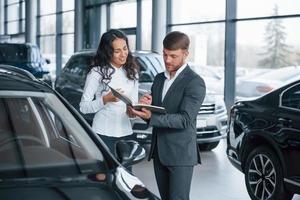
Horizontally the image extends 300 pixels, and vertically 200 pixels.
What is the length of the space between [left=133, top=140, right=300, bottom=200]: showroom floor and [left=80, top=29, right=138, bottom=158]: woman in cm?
214

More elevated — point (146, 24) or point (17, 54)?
point (146, 24)

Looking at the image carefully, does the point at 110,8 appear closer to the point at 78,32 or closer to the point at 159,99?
the point at 78,32

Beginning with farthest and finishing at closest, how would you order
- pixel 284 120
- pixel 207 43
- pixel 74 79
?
pixel 207 43, pixel 74 79, pixel 284 120

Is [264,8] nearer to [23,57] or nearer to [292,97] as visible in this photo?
[23,57]

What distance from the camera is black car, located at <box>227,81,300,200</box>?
476cm

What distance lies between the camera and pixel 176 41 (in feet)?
10.1

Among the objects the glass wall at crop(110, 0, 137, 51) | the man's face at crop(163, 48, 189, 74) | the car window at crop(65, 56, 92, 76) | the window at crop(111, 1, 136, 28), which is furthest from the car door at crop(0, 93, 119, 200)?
the window at crop(111, 1, 136, 28)

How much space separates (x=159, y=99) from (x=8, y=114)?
3.06ft

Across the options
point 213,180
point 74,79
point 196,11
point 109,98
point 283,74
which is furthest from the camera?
point 196,11

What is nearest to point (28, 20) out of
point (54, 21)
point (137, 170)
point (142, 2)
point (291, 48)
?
point (54, 21)

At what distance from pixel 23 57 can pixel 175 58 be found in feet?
39.8

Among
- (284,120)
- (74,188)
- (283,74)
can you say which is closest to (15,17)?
(283,74)

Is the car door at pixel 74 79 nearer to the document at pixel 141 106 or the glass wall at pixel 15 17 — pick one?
the document at pixel 141 106

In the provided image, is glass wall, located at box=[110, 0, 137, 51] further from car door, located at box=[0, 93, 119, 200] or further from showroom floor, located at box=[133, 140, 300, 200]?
car door, located at box=[0, 93, 119, 200]
